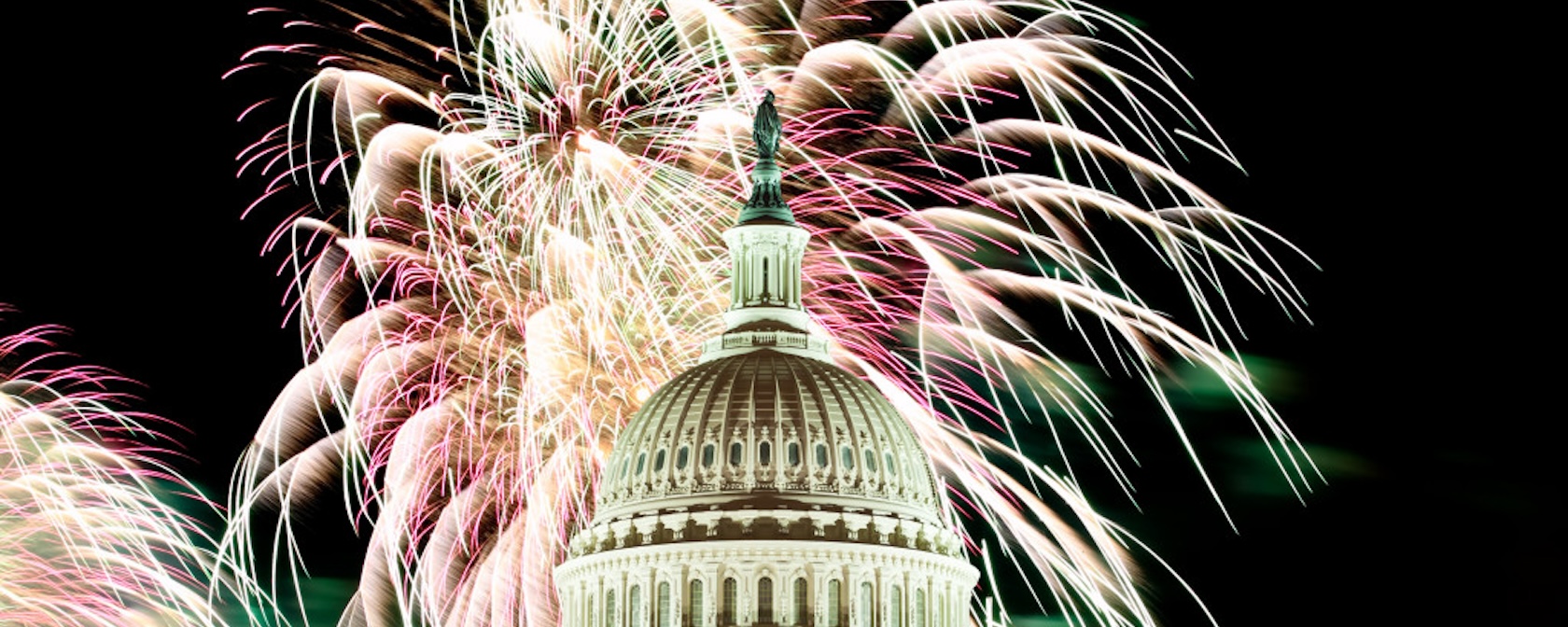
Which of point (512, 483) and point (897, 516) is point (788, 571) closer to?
point (897, 516)

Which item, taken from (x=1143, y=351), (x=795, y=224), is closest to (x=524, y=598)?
(x=1143, y=351)

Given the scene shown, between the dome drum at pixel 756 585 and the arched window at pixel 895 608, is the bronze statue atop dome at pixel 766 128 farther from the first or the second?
the arched window at pixel 895 608

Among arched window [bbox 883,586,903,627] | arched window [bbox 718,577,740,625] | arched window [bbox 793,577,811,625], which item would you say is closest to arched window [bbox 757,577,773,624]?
arched window [bbox 718,577,740,625]

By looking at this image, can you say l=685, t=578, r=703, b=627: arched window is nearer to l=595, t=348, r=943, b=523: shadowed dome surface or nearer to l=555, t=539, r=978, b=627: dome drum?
l=555, t=539, r=978, b=627: dome drum

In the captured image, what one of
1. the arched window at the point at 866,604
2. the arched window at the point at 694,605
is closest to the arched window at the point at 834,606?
the arched window at the point at 866,604

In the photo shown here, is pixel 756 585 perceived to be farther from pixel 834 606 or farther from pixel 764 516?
pixel 834 606

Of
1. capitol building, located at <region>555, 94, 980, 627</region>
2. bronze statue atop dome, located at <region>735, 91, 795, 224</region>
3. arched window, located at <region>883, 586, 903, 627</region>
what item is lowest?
arched window, located at <region>883, 586, 903, 627</region>
